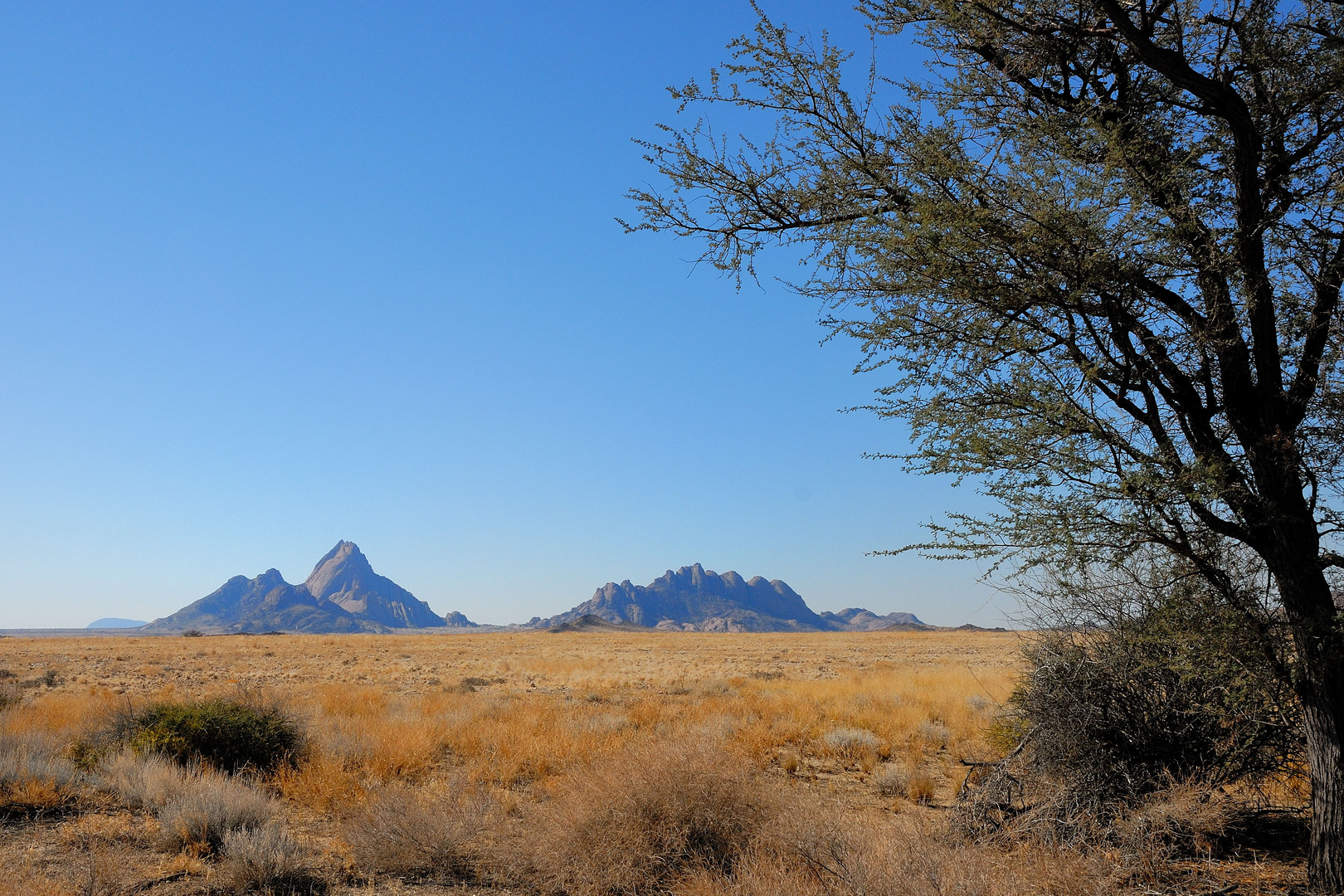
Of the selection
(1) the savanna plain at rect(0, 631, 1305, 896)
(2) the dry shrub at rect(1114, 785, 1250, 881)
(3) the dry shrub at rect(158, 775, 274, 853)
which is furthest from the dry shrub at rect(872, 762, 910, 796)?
(3) the dry shrub at rect(158, 775, 274, 853)

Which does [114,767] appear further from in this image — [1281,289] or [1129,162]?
[1281,289]

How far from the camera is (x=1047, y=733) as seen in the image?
680 centimetres

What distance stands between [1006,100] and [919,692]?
16.3 m

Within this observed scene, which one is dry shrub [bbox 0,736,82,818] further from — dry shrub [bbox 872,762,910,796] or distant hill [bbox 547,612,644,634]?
distant hill [bbox 547,612,644,634]

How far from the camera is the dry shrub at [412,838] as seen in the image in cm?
594

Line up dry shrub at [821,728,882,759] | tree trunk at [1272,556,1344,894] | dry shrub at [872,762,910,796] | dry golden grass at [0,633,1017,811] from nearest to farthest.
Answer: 1. tree trunk at [1272,556,1344,894]
2. dry shrub at [872,762,910,796]
3. dry golden grass at [0,633,1017,811]
4. dry shrub at [821,728,882,759]

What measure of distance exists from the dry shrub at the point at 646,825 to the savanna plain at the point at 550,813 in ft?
0.05

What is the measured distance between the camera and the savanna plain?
201 inches

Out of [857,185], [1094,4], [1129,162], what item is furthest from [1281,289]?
[857,185]

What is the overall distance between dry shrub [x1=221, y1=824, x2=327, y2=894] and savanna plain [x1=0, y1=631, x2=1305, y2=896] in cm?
2

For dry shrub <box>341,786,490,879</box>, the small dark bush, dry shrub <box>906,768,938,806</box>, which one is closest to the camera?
dry shrub <box>341,786,490,879</box>

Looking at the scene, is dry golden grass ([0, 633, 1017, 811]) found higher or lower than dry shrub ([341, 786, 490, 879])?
lower

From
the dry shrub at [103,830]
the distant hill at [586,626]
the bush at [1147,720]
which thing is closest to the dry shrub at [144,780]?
the dry shrub at [103,830]

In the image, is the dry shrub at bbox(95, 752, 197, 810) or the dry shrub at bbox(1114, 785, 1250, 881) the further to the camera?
the dry shrub at bbox(95, 752, 197, 810)
